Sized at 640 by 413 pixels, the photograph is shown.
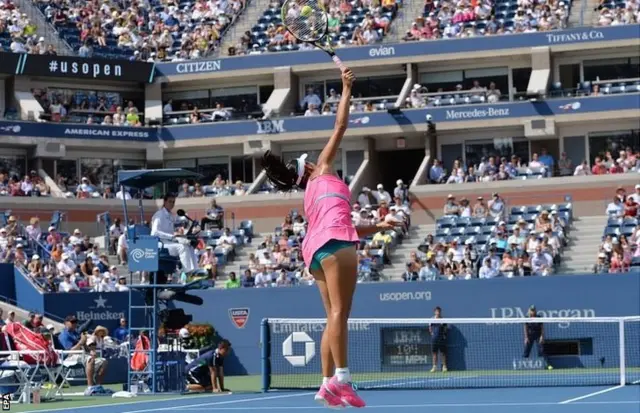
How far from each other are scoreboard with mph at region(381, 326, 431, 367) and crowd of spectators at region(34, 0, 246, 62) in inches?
809

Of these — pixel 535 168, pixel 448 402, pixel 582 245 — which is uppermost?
pixel 535 168

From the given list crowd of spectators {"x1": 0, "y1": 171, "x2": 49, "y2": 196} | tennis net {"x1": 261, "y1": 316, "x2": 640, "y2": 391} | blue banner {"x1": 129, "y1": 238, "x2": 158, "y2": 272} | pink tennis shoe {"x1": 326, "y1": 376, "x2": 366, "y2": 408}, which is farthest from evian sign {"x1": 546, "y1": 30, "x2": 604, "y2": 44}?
pink tennis shoe {"x1": 326, "y1": 376, "x2": 366, "y2": 408}

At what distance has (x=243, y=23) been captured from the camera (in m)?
49.3

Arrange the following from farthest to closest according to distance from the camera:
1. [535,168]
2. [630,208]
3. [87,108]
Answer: [87,108] → [535,168] → [630,208]

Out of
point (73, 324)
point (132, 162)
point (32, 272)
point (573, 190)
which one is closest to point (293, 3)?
point (73, 324)

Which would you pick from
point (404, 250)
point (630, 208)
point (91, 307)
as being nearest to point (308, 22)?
point (91, 307)

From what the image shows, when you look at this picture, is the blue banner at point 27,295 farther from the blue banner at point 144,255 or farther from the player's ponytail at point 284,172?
the player's ponytail at point 284,172

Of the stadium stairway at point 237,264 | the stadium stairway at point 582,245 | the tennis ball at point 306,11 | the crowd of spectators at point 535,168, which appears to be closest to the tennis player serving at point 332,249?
the tennis ball at point 306,11

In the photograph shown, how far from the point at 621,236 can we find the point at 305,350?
31.7ft

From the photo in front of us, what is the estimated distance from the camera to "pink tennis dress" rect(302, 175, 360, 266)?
966 centimetres

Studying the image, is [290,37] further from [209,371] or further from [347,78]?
[347,78]

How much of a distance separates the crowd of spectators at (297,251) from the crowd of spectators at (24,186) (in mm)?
7968

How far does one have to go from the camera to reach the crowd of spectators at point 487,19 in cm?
4366

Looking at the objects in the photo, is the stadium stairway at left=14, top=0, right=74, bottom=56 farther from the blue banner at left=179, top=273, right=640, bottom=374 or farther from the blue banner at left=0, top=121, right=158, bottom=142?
the blue banner at left=179, top=273, right=640, bottom=374
